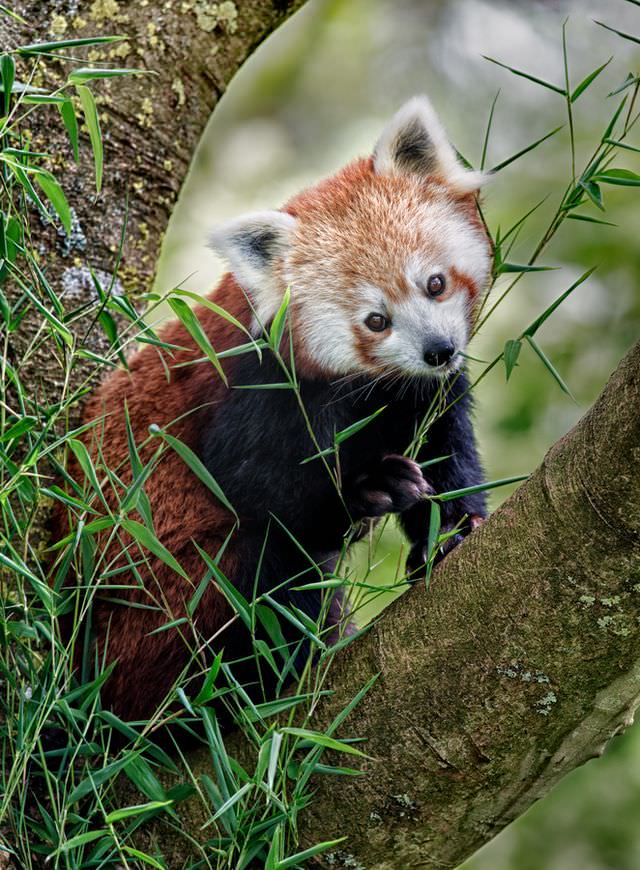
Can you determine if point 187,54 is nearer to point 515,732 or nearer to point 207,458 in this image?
point 207,458

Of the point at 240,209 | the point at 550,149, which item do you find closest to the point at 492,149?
the point at 550,149

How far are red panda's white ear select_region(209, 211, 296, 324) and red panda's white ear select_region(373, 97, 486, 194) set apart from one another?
335 millimetres

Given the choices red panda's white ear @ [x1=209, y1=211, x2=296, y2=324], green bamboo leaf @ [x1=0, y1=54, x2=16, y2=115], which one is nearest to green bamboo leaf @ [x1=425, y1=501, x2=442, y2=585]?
red panda's white ear @ [x1=209, y1=211, x2=296, y2=324]

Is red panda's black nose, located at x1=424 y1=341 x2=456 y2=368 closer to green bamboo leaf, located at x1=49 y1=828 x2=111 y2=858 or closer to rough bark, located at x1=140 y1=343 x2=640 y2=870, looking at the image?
rough bark, located at x1=140 y1=343 x2=640 y2=870

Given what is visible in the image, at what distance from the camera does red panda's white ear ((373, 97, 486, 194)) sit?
2.83 m

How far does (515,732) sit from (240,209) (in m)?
4.81

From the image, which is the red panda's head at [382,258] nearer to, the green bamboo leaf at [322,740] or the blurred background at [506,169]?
the blurred background at [506,169]

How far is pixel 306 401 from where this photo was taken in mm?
2709

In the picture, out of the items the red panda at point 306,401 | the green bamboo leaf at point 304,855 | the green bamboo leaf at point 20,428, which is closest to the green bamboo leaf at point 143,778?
the green bamboo leaf at point 304,855

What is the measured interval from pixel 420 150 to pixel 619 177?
1080mm

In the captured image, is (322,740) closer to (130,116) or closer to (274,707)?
(274,707)

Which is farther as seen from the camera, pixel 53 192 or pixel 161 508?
pixel 161 508

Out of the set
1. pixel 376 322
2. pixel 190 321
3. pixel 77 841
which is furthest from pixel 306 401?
pixel 77 841

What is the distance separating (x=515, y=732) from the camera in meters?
1.77
